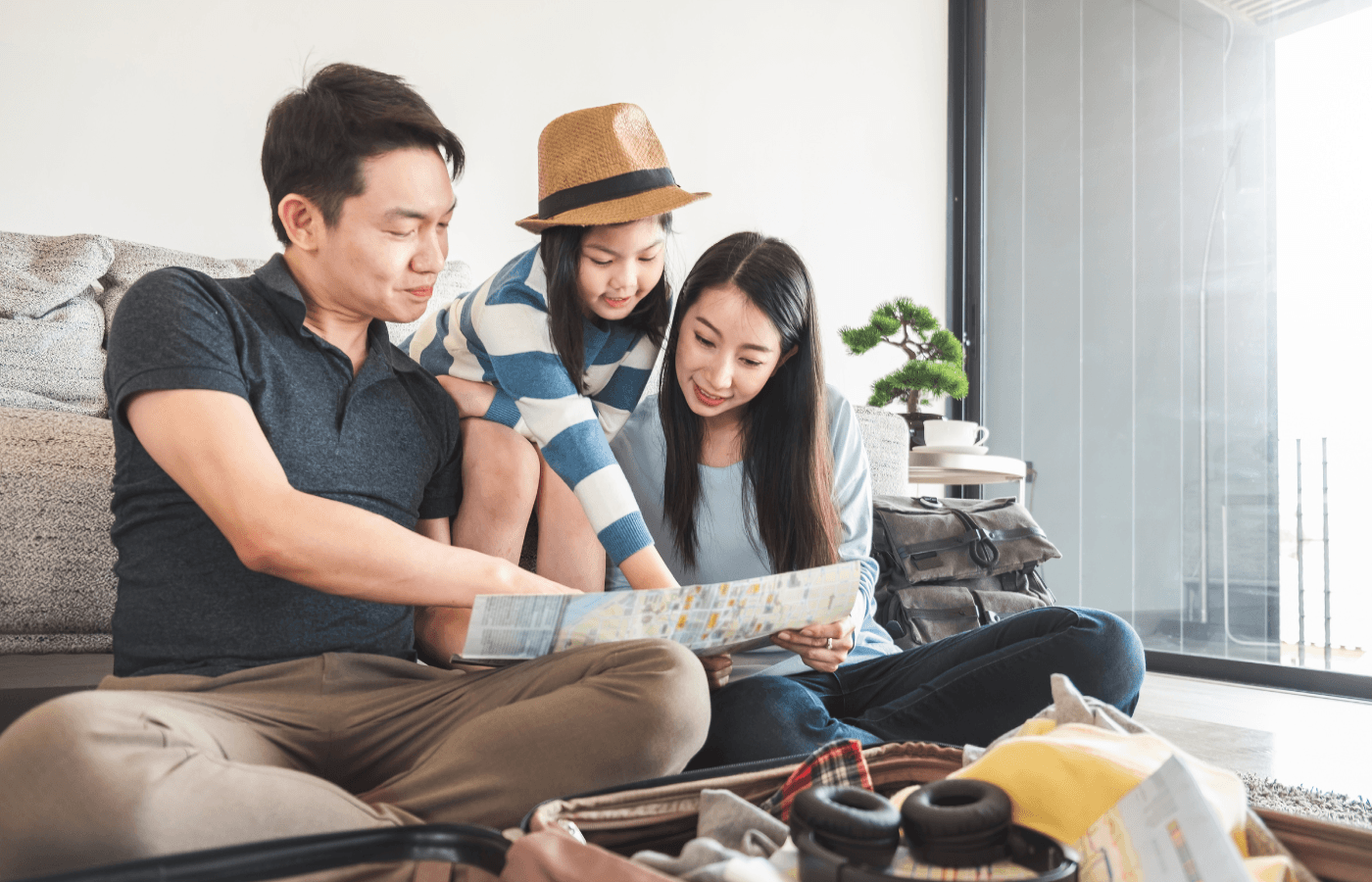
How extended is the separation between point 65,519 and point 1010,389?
2958 millimetres

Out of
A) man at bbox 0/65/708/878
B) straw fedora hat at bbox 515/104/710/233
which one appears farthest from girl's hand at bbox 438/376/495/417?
straw fedora hat at bbox 515/104/710/233

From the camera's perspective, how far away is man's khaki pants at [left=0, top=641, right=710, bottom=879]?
0.60 meters

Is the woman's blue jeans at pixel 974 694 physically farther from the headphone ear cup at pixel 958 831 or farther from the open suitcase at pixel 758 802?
the headphone ear cup at pixel 958 831

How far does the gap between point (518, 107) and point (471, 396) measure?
1.70 meters

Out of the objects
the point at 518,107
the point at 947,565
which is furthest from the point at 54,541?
the point at 518,107

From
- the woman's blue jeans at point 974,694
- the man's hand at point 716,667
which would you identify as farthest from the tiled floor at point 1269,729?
the man's hand at point 716,667

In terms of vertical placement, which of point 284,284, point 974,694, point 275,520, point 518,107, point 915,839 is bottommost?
point 974,694

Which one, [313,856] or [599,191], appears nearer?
[313,856]

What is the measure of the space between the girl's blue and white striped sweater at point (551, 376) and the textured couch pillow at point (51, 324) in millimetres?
624

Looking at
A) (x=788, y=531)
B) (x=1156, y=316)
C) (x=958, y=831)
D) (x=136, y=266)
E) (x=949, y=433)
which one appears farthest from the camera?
(x=1156, y=316)

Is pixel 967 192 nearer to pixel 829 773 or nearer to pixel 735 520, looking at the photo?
pixel 735 520

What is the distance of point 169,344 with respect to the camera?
85 cm

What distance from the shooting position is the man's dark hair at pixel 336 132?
98cm

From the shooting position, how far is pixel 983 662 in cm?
111
